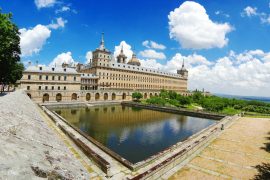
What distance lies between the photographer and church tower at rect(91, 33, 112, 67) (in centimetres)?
7679

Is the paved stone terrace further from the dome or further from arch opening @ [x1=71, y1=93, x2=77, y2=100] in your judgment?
the dome

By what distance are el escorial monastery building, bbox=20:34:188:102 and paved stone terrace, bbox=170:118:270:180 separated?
50.8m

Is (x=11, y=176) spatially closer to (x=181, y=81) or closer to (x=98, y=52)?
(x=98, y=52)

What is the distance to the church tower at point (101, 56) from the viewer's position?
7679 centimetres

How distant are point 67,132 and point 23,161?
16.3 m

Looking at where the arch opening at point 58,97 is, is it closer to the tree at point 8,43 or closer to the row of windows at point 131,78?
the row of windows at point 131,78

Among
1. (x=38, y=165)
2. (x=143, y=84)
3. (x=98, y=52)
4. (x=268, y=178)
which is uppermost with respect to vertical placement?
(x=98, y=52)

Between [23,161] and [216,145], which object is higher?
[23,161]

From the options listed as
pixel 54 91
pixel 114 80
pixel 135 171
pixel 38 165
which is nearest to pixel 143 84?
pixel 114 80

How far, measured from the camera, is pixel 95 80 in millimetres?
76438

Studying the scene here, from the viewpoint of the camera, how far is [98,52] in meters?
76.3

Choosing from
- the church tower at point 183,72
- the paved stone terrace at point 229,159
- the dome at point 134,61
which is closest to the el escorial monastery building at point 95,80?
the dome at point 134,61

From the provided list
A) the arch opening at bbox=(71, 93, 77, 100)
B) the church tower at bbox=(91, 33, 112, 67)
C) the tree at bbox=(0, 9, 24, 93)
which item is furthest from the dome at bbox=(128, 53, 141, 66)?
the tree at bbox=(0, 9, 24, 93)

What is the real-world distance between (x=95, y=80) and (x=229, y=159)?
65.7m
